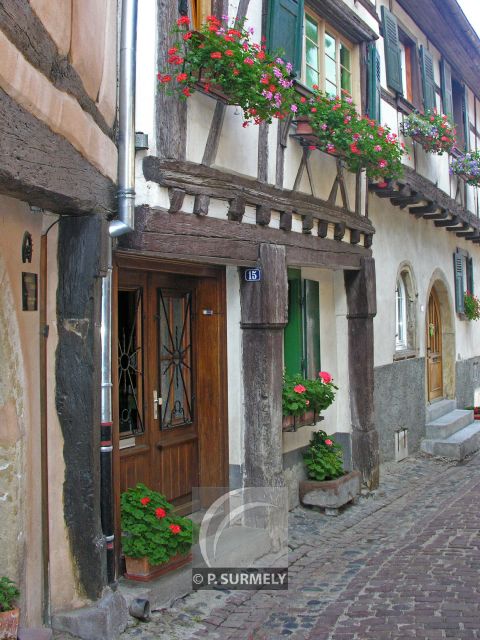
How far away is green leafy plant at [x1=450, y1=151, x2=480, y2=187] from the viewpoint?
1168 cm

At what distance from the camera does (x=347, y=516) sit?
23.4 ft

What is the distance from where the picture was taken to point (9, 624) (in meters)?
3.45

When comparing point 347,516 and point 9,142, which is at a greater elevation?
point 9,142

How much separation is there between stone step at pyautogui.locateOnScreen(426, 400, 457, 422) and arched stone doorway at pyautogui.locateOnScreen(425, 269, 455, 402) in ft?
0.72

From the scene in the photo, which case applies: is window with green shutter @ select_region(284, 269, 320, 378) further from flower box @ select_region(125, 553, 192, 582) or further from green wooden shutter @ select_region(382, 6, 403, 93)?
green wooden shutter @ select_region(382, 6, 403, 93)

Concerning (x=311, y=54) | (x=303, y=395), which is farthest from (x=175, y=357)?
(x=311, y=54)

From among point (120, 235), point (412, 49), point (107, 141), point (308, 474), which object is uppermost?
point (412, 49)

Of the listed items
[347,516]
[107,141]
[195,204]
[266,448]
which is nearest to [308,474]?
[347,516]

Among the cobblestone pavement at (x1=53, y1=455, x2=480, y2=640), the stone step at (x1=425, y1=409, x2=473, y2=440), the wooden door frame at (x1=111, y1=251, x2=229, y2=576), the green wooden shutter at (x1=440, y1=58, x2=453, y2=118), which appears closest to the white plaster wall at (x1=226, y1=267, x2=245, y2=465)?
the wooden door frame at (x1=111, y1=251, x2=229, y2=576)

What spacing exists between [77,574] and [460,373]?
10.1 metres

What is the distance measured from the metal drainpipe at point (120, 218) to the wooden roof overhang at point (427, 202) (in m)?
4.51

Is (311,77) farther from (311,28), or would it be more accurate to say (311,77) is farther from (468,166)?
(468,166)

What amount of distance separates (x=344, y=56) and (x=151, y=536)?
18.3ft

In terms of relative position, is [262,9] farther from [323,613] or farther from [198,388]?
[323,613]
